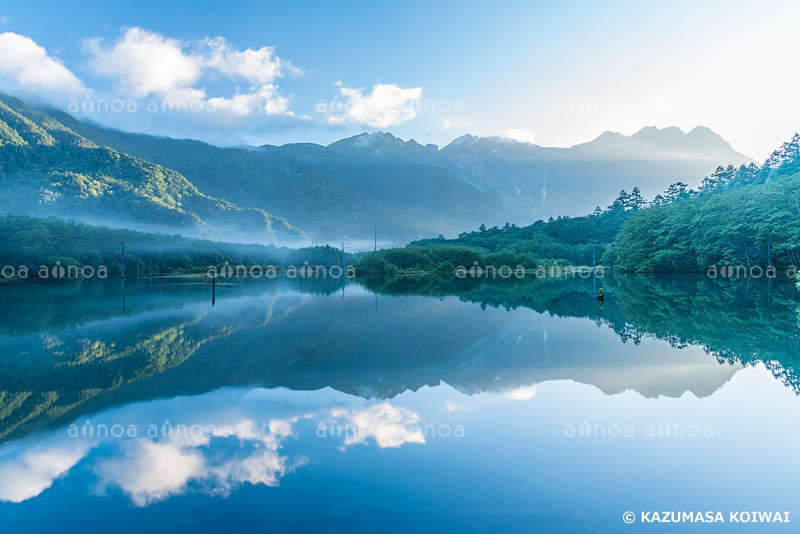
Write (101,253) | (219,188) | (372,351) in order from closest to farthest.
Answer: (372,351) → (101,253) → (219,188)

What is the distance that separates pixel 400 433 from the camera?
5238 mm

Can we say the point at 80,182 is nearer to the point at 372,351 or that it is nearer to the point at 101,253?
the point at 101,253

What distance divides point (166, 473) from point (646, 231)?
5171 cm

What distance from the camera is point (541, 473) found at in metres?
4.14

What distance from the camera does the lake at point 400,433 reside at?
3.60 m

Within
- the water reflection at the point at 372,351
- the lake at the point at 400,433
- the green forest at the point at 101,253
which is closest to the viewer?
the lake at the point at 400,433

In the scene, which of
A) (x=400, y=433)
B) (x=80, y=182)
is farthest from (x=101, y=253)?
(x=400, y=433)

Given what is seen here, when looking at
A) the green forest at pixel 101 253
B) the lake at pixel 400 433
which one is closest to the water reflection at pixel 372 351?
the lake at pixel 400 433

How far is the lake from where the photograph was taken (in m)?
3.60

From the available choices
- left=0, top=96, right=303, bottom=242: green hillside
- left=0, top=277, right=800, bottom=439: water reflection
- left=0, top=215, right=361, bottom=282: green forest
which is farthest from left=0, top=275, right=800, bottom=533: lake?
left=0, top=96, right=303, bottom=242: green hillside

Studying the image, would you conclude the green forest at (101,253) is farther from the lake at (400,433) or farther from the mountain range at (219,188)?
the lake at (400,433)

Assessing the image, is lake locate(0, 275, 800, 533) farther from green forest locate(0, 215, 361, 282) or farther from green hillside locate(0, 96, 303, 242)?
green hillside locate(0, 96, 303, 242)

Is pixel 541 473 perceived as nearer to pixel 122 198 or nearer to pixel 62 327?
pixel 62 327

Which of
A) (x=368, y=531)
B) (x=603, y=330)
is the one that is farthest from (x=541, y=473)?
(x=603, y=330)
